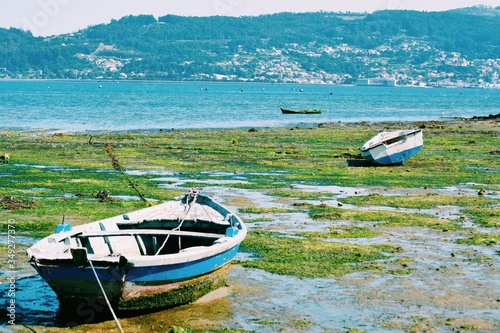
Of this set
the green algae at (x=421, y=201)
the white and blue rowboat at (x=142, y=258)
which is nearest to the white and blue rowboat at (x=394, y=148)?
the green algae at (x=421, y=201)

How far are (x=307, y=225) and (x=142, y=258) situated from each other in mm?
9283

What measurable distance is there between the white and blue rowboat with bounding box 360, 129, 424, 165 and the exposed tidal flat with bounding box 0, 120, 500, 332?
550 mm

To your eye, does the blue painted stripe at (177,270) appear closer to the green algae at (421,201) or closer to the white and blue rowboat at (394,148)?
the green algae at (421,201)

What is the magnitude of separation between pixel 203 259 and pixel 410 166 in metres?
23.7

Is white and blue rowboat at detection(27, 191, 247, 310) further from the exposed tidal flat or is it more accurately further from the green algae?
the green algae

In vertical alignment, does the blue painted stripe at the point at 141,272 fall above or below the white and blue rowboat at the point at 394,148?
above

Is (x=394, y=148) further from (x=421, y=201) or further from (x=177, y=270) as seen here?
(x=177, y=270)

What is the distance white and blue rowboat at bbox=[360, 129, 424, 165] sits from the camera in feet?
117

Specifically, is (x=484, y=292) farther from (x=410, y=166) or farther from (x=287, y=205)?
(x=410, y=166)

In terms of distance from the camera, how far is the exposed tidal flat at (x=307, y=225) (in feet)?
46.5

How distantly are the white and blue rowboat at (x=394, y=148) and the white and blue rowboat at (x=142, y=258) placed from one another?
731 inches

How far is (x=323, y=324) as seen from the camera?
13.8 metres

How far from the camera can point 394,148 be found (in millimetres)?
36125

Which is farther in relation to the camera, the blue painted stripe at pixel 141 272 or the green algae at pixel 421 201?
the green algae at pixel 421 201
